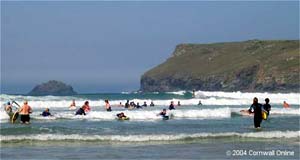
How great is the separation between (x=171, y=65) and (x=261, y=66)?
2131 inches

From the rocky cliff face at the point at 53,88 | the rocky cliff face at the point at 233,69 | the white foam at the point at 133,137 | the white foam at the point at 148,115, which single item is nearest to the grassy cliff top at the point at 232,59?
the rocky cliff face at the point at 233,69

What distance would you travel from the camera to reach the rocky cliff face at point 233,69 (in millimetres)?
132250

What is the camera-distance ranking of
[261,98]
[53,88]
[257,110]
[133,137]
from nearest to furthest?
[133,137] → [257,110] → [261,98] → [53,88]

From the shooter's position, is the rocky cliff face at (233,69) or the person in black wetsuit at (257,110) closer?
the person in black wetsuit at (257,110)

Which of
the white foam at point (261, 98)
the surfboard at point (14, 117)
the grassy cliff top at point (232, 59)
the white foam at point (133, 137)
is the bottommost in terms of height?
the white foam at point (133, 137)

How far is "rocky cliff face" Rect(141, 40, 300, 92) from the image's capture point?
132 m

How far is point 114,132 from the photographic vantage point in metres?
23.9

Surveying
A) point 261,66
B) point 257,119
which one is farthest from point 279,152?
point 261,66

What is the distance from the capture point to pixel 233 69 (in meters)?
157

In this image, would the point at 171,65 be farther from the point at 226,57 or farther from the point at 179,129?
the point at 179,129

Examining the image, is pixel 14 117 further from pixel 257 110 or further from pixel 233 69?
pixel 233 69

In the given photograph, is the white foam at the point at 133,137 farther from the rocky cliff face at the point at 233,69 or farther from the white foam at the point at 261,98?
the rocky cliff face at the point at 233,69

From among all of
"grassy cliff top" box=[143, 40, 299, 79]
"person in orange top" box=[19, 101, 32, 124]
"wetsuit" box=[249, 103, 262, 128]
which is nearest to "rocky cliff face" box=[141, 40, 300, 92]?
"grassy cliff top" box=[143, 40, 299, 79]

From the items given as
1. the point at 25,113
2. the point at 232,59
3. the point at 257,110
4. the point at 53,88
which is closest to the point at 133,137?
the point at 257,110
